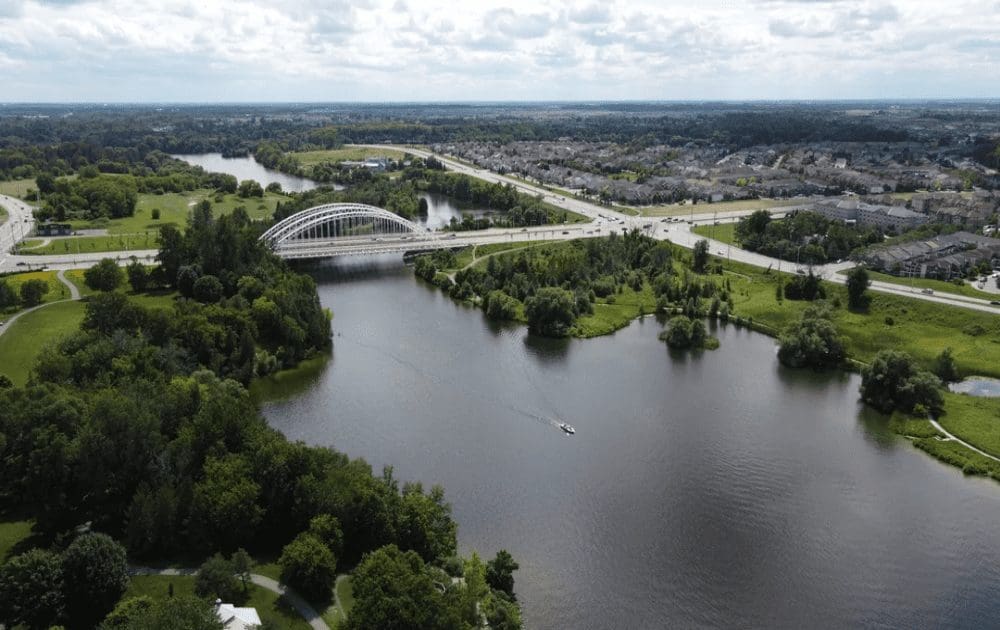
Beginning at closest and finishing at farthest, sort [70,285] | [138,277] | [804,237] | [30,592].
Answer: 1. [30,592]
2. [138,277]
3. [70,285]
4. [804,237]

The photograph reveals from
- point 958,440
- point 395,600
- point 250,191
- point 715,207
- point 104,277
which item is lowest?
point 958,440

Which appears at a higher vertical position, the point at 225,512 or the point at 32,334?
the point at 32,334

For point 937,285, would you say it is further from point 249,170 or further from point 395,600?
point 249,170

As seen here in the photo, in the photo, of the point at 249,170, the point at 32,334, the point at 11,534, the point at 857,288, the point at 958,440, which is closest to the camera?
the point at 11,534

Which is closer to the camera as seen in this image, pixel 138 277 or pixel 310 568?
pixel 310 568

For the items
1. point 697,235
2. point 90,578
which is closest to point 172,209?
point 697,235

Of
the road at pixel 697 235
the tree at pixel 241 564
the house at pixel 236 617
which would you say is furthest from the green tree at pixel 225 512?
the road at pixel 697 235

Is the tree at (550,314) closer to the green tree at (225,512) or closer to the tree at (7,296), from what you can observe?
the green tree at (225,512)

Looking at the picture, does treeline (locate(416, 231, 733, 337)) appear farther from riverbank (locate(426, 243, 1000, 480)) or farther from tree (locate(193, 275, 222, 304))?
tree (locate(193, 275, 222, 304))
